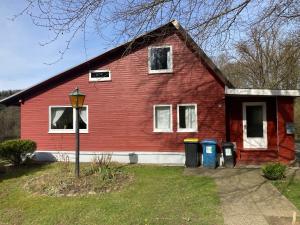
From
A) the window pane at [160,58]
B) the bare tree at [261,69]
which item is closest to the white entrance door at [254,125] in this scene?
the window pane at [160,58]

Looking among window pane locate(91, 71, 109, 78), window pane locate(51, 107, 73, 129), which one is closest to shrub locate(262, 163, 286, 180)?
window pane locate(91, 71, 109, 78)

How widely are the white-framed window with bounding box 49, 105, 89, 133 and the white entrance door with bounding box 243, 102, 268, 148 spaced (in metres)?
6.99

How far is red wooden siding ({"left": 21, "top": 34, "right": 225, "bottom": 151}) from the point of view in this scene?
1522 cm

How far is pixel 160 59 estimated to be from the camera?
624 inches

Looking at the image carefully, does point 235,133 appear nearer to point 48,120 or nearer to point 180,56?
point 180,56

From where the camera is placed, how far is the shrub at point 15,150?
48.4 ft

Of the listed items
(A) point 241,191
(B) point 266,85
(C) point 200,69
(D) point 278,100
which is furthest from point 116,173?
(B) point 266,85

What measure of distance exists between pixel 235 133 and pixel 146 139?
3.83 meters

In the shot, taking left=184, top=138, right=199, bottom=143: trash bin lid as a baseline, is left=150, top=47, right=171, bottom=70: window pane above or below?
above

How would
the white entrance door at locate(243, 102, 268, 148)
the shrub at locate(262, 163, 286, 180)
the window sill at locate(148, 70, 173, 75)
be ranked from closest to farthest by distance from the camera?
1. the shrub at locate(262, 163, 286, 180)
2. the white entrance door at locate(243, 102, 268, 148)
3. the window sill at locate(148, 70, 173, 75)

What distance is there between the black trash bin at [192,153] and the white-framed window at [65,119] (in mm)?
4816

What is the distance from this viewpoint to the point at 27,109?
677 inches

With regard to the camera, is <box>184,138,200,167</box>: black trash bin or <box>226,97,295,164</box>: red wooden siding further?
<box>226,97,295,164</box>: red wooden siding

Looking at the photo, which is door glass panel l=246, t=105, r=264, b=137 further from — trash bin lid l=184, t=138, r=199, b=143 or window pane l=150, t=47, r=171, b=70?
window pane l=150, t=47, r=171, b=70
